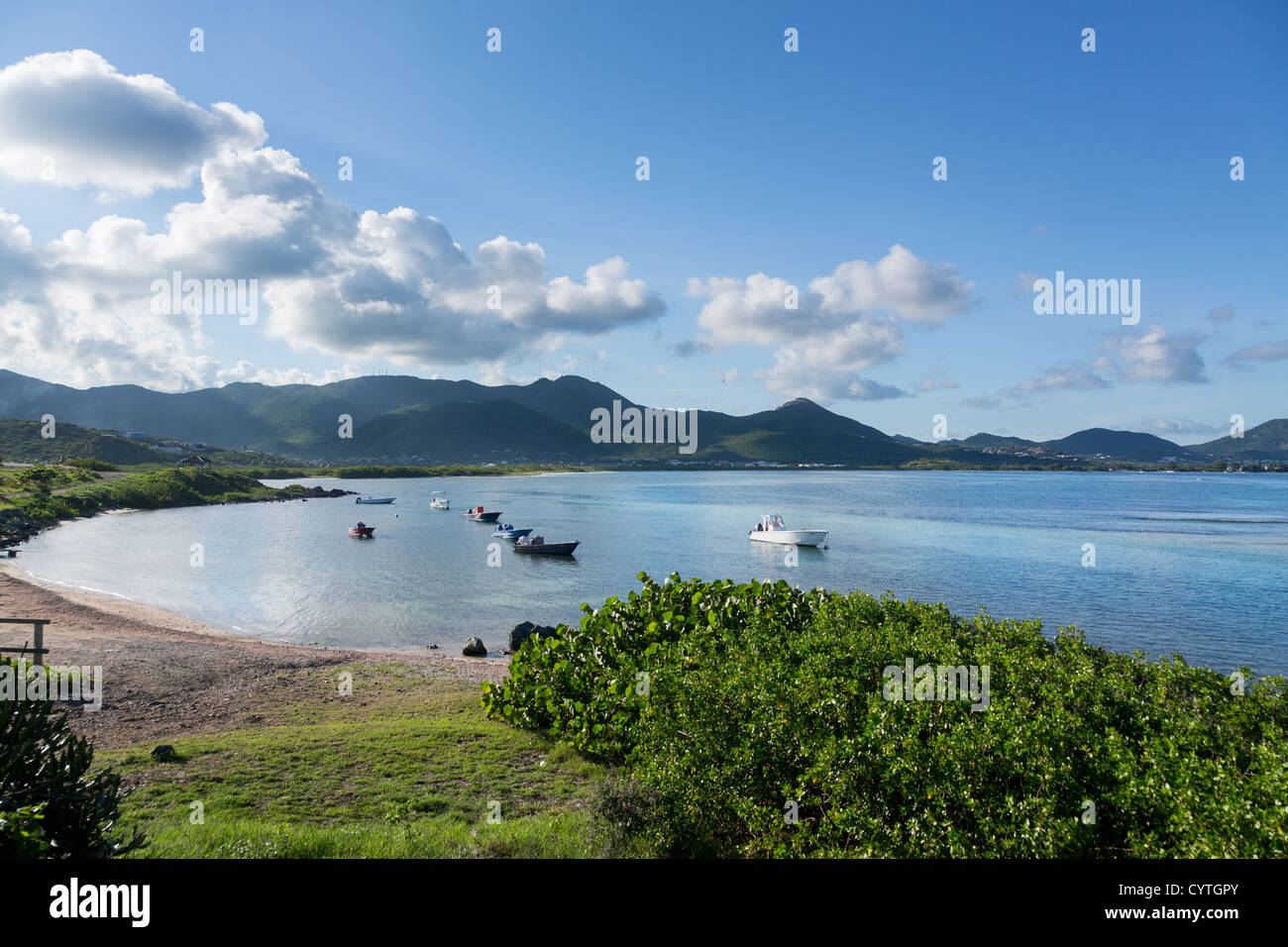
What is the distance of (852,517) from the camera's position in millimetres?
86938

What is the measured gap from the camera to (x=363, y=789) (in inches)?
420

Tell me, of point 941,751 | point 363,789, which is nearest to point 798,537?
point 363,789

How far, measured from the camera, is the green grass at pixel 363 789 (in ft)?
25.1

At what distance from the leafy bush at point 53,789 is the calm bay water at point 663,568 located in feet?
78.5

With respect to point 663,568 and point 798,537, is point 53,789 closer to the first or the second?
point 663,568

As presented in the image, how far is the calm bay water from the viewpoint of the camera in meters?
32.5

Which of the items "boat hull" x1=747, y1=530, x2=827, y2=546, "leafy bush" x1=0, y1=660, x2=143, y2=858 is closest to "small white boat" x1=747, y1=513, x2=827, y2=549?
"boat hull" x1=747, y1=530, x2=827, y2=546

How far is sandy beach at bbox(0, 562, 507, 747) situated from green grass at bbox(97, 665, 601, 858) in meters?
1.82

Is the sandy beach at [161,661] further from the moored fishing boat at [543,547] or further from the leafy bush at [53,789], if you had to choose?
the moored fishing boat at [543,547]

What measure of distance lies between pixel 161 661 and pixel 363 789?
15.7 metres

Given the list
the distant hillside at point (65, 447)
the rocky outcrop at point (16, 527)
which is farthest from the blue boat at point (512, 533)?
the distant hillside at point (65, 447)
